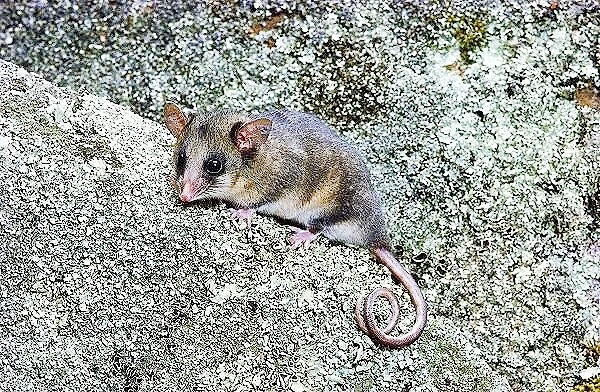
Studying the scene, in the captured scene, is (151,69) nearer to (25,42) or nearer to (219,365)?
(25,42)

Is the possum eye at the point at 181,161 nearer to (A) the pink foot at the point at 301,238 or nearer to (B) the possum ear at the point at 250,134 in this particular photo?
(B) the possum ear at the point at 250,134

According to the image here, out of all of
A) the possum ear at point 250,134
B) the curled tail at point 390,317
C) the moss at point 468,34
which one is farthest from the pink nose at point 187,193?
the moss at point 468,34

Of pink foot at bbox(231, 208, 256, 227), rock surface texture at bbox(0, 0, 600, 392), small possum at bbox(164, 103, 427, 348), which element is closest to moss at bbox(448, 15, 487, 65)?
rock surface texture at bbox(0, 0, 600, 392)

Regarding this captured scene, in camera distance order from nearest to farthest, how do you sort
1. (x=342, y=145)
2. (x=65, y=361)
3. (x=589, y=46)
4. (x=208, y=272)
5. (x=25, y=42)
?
(x=65, y=361)
(x=208, y=272)
(x=342, y=145)
(x=589, y=46)
(x=25, y=42)

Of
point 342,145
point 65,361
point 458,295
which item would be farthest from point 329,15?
point 65,361

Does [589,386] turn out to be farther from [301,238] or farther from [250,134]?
[250,134]

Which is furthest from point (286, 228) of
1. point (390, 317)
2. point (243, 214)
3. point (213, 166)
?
point (390, 317)
